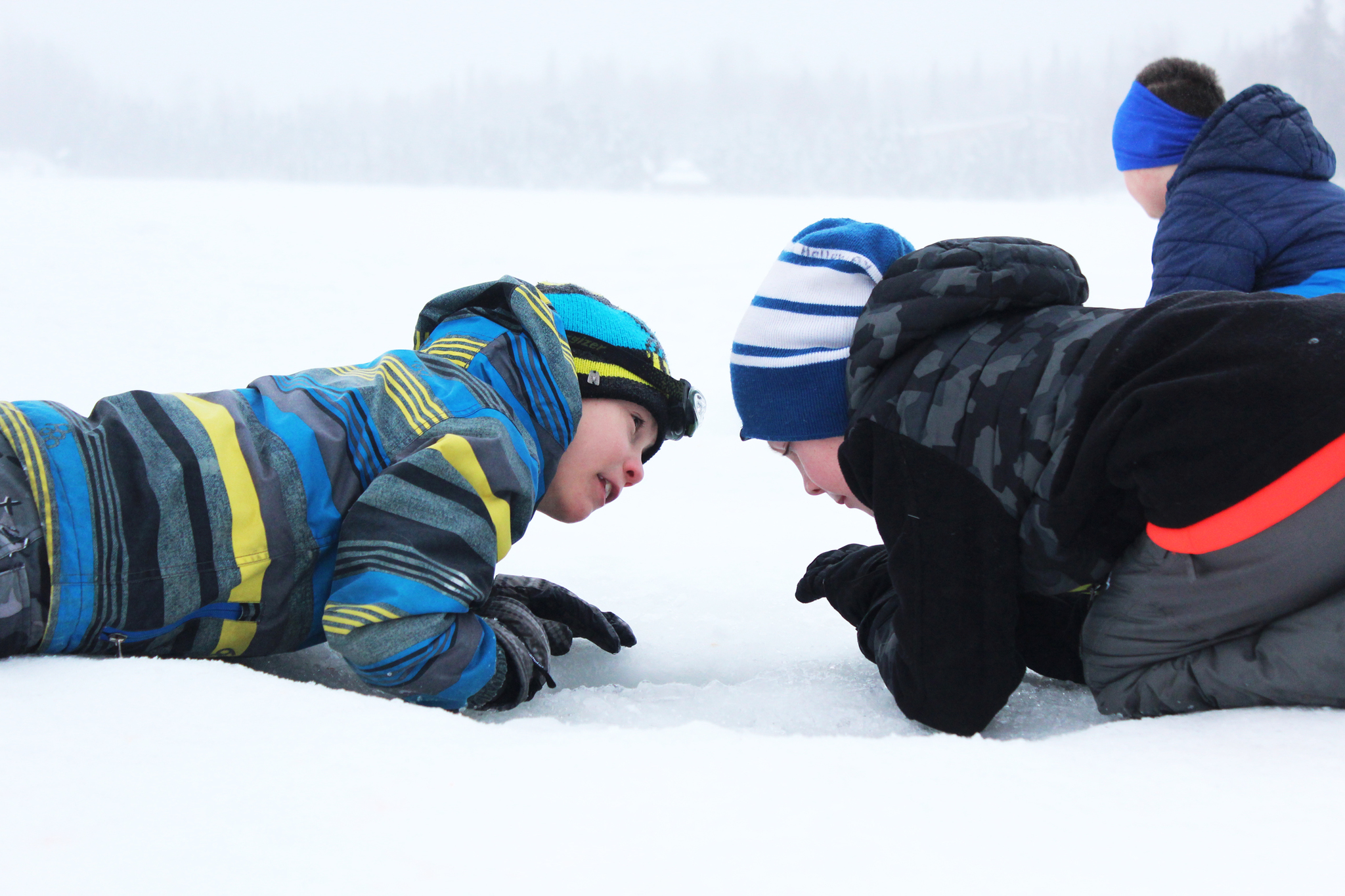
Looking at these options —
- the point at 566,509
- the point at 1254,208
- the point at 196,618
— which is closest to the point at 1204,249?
the point at 1254,208

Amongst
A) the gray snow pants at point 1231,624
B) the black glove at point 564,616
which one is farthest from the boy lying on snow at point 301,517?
the gray snow pants at point 1231,624

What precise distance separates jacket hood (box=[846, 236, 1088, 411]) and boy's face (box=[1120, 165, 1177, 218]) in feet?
3.85

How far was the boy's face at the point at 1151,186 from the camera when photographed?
2018 mm

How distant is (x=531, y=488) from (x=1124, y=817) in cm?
70

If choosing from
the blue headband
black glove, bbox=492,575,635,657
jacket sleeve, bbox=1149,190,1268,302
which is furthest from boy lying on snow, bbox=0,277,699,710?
the blue headband

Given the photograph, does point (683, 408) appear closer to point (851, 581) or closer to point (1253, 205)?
point (851, 581)

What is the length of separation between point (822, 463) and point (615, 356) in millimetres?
335

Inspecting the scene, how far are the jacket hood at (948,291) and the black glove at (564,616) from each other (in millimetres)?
483

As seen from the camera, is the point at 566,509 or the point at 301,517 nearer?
the point at 301,517

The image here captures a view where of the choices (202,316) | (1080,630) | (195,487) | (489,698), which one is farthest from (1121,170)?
(202,316)

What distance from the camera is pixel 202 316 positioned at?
3.77 m

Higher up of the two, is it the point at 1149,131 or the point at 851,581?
the point at 1149,131

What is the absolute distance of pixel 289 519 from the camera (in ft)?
3.37

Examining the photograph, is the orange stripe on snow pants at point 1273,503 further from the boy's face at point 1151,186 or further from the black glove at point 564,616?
the boy's face at point 1151,186
